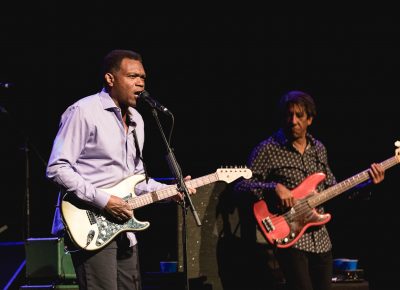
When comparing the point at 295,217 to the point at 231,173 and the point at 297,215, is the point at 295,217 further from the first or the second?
the point at 231,173

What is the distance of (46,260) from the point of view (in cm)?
476

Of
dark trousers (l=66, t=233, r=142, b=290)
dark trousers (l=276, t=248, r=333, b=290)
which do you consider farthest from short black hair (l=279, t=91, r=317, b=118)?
dark trousers (l=66, t=233, r=142, b=290)

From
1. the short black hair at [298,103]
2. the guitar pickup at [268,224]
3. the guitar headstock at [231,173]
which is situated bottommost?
the guitar pickup at [268,224]

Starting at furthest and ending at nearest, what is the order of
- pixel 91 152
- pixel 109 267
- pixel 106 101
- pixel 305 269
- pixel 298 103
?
pixel 298 103 < pixel 305 269 < pixel 106 101 < pixel 91 152 < pixel 109 267

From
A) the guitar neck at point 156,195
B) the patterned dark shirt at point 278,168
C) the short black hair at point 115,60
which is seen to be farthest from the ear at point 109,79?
the patterned dark shirt at point 278,168

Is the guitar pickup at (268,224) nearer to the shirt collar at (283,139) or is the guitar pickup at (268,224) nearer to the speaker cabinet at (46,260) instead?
the shirt collar at (283,139)

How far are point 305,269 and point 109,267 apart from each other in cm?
157

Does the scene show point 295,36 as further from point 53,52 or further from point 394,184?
point 53,52

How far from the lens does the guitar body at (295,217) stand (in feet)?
14.7

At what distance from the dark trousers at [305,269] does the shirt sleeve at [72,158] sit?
1.57m

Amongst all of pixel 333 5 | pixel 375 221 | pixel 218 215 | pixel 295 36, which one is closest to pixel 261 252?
pixel 218 215

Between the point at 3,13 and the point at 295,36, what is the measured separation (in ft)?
10.2

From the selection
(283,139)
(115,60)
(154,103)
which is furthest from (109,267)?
(283,139)

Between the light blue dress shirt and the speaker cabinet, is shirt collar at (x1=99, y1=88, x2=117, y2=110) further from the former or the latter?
the speaker cabinet
